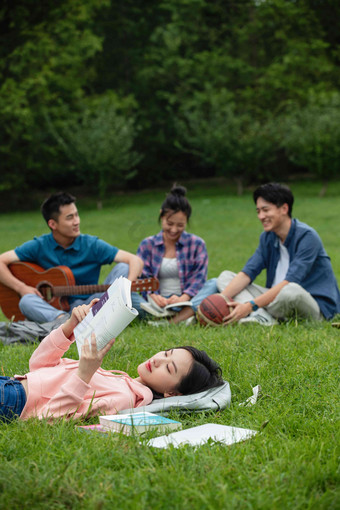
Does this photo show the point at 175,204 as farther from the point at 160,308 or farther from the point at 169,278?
the point at 160,308

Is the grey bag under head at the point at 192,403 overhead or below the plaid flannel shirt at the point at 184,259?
below

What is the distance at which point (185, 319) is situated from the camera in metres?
6.35

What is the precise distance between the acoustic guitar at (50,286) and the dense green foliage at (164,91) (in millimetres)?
19423

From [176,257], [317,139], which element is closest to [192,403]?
[176,257]

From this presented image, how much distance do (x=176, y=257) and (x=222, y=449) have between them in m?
4.15

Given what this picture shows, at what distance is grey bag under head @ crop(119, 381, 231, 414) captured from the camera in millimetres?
3381

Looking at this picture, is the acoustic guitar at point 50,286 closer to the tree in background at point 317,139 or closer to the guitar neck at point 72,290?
the guitar neck at point 72,290

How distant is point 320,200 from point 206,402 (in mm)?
21852

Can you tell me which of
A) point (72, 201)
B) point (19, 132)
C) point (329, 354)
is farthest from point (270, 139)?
point (329, 354)

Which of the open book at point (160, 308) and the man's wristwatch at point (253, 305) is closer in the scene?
the man's wristwatch at point (253, 305)

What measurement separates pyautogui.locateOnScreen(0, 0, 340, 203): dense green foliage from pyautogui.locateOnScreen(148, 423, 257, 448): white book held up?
2307cm

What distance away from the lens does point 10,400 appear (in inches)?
131

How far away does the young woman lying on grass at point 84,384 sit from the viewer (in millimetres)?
3215

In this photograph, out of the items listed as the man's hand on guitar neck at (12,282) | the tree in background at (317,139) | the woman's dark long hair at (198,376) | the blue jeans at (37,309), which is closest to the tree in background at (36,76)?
the tree in background at (317,139)
